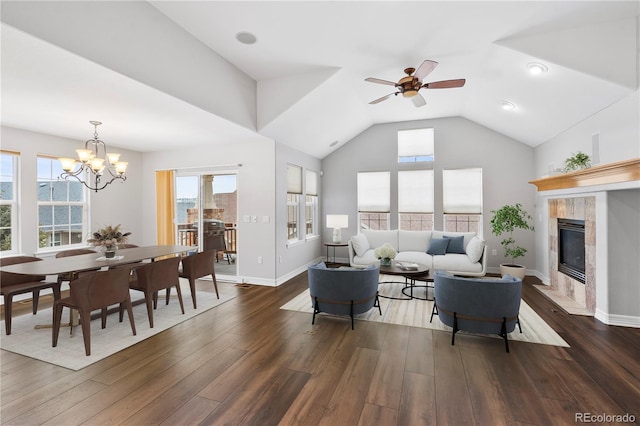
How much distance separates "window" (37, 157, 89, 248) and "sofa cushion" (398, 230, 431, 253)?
6.14 metres

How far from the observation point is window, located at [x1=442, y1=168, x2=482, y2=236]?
6371 mm

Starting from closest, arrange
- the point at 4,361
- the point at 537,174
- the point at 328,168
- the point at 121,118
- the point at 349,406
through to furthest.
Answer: the point at 349,406
the point at 4,361
the point at 121,118
the point at 537,174
the point at 328,168

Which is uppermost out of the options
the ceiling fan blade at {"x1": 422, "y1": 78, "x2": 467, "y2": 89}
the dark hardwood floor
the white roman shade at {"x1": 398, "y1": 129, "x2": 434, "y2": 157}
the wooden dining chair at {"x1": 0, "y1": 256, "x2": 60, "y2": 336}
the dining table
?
the white roman shade at {"x1": 398, "y1": 129, "x2": 434, "y2": 157}

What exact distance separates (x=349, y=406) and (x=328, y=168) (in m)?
5.95

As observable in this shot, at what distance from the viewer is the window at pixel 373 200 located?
23.1ft

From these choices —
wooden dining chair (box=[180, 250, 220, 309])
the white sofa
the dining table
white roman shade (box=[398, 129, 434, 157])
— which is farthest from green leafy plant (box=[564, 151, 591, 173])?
the dining table

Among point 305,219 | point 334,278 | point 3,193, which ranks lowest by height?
point 334,278

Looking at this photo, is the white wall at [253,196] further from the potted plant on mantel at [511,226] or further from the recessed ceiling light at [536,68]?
the potted plant on mantel at [511,226]

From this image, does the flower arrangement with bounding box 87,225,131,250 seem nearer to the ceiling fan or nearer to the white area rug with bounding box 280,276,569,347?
the white area rug with bounding box 280,276,569,347

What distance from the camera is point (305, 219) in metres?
6.63

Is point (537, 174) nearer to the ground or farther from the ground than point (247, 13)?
nearer to the ground

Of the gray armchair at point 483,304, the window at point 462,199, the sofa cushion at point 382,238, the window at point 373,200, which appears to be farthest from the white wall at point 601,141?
the window at point 373,200

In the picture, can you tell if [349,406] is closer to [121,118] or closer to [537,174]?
[121,118]

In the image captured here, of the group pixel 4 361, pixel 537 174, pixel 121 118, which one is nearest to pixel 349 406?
pixel 4 361
